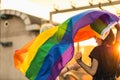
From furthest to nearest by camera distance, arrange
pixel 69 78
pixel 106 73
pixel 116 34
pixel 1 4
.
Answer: pixel 1 4 < pixel 69 78 < pixel 116 34 < pixel 106 73

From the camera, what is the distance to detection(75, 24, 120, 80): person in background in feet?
7.58

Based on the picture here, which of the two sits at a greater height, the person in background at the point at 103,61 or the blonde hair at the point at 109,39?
the blonde hair at the point at 109,39

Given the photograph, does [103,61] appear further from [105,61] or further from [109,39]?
[109,39]

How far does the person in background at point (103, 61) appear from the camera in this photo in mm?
2311

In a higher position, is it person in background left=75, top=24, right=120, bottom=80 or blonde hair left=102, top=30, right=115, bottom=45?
blonde hair left=102, top=30, right=115, bottom=45

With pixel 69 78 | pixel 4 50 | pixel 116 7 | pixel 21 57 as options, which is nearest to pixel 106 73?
pixel 21 57

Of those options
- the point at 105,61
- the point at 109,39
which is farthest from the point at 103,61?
the point at 109,39

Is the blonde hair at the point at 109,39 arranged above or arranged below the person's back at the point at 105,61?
above

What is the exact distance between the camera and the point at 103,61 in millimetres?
2326

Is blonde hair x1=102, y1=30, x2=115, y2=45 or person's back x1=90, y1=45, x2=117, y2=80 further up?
blonde hair x1=102, y1=30, x2=115, y2=45

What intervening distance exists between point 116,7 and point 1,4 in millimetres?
2881

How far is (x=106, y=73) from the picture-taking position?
2352 millimetres

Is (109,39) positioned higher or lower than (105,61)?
higher

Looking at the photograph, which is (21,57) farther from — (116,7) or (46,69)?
(116,7)
